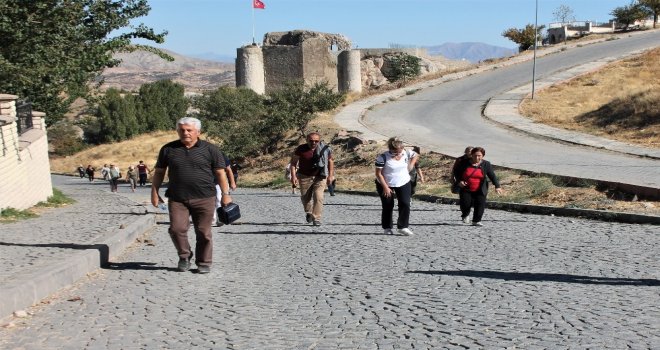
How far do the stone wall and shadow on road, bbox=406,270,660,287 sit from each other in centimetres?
934

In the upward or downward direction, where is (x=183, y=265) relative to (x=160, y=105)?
downward

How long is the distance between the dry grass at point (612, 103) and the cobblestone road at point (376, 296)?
1884cm

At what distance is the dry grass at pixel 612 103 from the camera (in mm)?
30547

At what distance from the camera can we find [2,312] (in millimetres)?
6223

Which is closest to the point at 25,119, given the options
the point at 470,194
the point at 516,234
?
the point at 470,194

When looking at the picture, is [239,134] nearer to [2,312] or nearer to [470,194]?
[470,194]

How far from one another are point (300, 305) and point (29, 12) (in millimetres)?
13105

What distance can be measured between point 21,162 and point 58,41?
10.2ft

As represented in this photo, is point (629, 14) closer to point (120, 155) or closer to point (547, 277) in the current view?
point (120, 155)

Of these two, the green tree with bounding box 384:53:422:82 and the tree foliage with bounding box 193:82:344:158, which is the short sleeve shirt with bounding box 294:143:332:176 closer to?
the tree foliage with bounding box 193:82:344:158

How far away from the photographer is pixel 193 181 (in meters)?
8.06

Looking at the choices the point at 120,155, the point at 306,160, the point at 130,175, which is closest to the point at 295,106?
the point at 130,175

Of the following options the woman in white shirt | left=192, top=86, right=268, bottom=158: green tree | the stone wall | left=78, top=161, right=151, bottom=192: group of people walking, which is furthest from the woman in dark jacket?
left=192, top=86, right=268, bottom=158: green tree

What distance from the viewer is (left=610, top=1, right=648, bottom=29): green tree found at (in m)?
78.6
